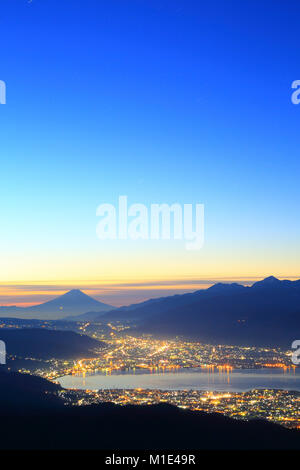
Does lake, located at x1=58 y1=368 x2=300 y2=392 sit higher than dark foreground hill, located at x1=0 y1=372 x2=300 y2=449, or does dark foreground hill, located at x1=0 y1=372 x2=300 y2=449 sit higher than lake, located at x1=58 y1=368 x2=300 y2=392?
dark foreground hill, located at x1=0 y1=372 x2=300 y2=449

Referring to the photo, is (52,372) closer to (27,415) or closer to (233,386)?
(233,386)

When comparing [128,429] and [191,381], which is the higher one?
[128,429]

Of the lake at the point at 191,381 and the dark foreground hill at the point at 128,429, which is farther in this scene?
the lake at the point at 191,381

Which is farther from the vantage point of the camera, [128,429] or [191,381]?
[191,381]

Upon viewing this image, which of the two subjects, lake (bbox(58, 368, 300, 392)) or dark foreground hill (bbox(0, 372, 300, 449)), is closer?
dark foreground hill (bbox(0, 372, 300, 449))
